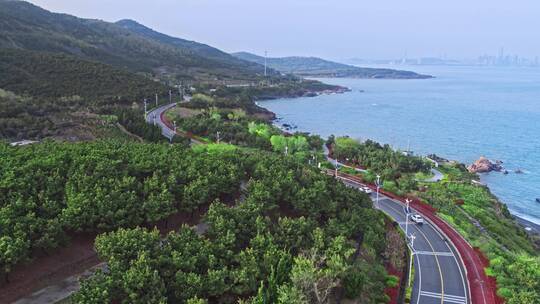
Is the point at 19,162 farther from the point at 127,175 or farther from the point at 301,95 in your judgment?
the point at 301,95

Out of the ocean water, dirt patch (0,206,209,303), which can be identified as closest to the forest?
dirt patch (0,206,209,303)

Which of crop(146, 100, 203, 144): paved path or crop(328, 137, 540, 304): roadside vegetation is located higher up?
crop(146, 100, 203, 144): paved path

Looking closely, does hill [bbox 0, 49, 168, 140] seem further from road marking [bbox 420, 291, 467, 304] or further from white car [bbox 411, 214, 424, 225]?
road marking [bbox 420, 291, 467, 304]

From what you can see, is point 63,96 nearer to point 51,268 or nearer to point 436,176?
point 436,176

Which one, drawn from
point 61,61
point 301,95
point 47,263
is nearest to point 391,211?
point 47,263

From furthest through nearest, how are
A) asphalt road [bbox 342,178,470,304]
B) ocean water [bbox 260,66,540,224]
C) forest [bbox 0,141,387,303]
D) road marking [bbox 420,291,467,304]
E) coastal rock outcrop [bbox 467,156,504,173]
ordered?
coastal rock outcrop [bbox 467,156,504,173] → ocean water [bbox 260,66,540,224] → asphalt road [bbox 342,178,470,304] → road marking [bbox 420,291,467,304] → forest [bbox 0,141,387,303]
